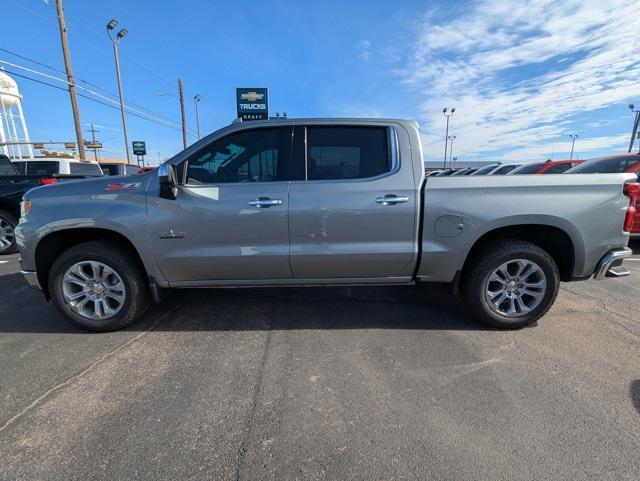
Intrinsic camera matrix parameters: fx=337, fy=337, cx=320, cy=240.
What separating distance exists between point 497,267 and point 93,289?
3814 millimetres

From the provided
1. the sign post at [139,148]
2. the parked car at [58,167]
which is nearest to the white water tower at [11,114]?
the sign post at [139,148]

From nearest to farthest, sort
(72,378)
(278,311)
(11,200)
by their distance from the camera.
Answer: (72,378)
(278,311)
(11,200)

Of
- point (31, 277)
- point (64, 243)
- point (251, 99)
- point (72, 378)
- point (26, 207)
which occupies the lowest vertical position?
point (72, 378)

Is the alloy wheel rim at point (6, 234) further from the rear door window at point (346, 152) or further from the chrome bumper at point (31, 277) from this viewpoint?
the rear door window at point (346, 152)

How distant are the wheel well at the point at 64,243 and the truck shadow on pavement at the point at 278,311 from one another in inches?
23.9

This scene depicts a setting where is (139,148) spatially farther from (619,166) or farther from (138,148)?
(619,166)

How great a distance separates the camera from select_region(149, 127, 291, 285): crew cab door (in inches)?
119

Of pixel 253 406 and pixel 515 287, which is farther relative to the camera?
pixel 515 287

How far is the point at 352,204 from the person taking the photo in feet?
9.92

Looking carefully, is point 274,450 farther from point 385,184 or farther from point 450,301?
point 450,301

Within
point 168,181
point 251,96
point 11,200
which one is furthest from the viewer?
point 251,96

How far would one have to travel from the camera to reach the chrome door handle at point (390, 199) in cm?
303

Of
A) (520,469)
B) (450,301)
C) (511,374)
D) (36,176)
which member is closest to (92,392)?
(520,469)

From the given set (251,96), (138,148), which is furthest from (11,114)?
(251,96)
